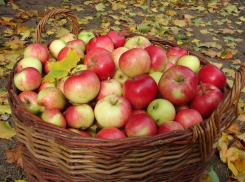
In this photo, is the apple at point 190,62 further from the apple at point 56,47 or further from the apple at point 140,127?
the apple at point 56,47

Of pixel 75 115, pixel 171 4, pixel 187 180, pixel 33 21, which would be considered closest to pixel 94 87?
pixel 75 115


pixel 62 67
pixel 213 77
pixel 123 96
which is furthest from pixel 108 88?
pixel 213 77

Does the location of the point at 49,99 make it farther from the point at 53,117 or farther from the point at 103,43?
the point at 103,43

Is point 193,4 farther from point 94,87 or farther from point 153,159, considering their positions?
point 153,159

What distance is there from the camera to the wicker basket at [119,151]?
2.71ft

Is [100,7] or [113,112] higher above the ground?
[113,112]

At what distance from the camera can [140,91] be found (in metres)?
1.19

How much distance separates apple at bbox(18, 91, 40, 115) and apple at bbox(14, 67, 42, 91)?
4cm

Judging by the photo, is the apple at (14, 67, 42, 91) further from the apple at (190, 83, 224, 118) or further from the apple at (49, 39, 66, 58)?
the apple at (190, 83, 224, 118)

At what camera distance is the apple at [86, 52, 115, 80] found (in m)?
1.29

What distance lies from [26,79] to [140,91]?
2.06 ft

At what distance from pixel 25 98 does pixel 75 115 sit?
31cm

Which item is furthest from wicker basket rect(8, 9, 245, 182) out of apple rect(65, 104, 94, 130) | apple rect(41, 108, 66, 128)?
apple rect(65, 104, 94, 130)

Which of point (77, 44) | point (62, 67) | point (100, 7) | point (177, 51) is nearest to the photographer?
point (62, 67)
